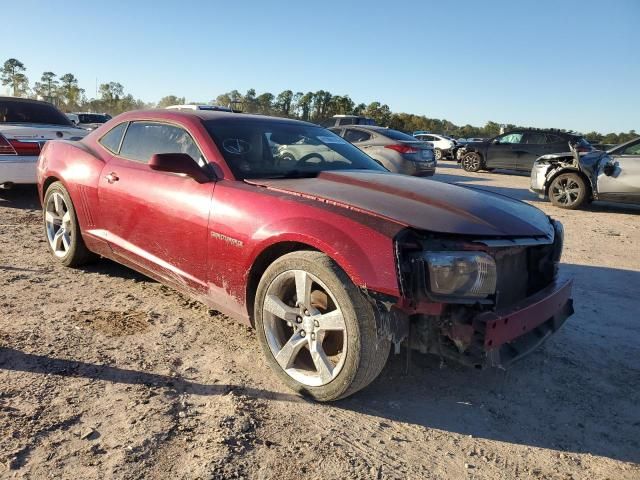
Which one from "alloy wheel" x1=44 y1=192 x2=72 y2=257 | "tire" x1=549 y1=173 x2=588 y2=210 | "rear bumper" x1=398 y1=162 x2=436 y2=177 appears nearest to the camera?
"alloy wheel" x1=44 y1=192 x2=72 y2=257

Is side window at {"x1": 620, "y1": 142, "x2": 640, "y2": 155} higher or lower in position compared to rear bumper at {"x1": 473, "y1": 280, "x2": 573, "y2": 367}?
higher

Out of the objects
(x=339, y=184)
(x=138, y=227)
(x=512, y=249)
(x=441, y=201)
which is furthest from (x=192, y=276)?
(x=512, y=249)

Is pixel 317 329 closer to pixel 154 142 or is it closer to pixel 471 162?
pixel 154 142

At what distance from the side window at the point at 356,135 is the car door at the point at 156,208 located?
27.1 ft

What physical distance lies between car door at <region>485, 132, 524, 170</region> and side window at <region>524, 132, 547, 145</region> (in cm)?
22

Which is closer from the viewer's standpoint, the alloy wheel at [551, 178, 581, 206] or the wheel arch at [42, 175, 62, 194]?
the wheel arch at [42, 175, 62, 194]

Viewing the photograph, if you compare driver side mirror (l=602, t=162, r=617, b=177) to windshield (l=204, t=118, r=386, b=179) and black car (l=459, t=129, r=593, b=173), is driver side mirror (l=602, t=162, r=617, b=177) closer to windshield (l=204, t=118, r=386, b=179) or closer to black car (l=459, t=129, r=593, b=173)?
windshield (l=204, t=118, r=386, b=179)

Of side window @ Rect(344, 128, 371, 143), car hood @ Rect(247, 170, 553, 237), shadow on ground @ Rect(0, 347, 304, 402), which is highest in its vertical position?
side window @ Rect(344, 128, 371, 143)

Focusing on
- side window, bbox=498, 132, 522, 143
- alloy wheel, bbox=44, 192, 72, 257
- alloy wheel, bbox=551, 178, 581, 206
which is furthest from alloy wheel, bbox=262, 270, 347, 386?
side window, bbox=498, 132, 522, 143

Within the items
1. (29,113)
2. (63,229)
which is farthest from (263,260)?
(29,113)

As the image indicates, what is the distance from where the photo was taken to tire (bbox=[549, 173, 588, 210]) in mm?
9469

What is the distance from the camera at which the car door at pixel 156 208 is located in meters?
3.27

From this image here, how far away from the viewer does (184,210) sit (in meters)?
3.31

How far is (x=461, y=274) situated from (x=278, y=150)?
5.88ft
